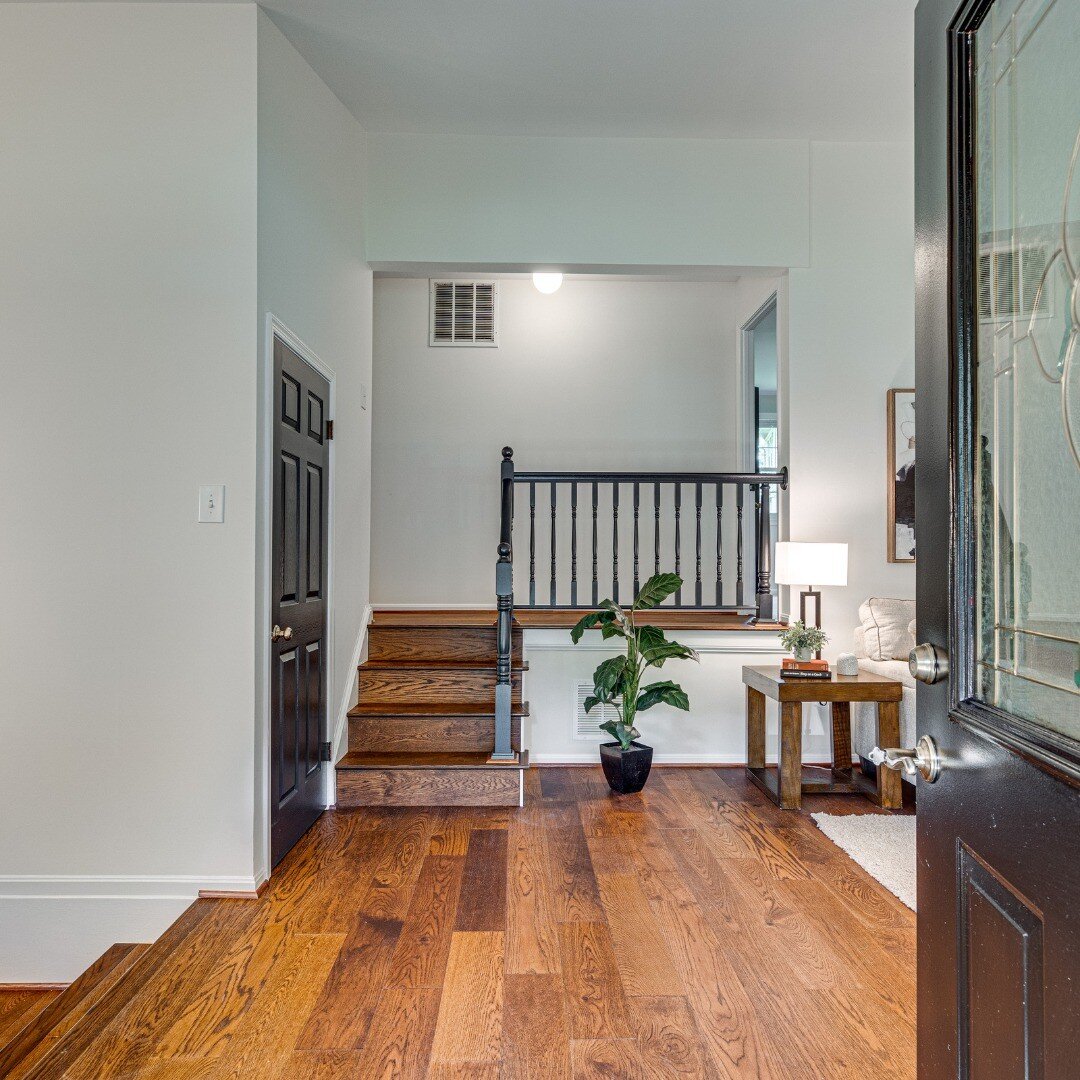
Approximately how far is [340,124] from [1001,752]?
4007 millimetres

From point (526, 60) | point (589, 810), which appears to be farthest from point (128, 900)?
point (526, 60)

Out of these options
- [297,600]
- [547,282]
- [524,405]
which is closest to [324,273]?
[297,600]

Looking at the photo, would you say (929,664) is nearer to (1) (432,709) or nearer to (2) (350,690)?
(1) (432,709)

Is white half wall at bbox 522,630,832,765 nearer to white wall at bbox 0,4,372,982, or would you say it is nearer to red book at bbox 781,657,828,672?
red book at bbox 781,657,828,672

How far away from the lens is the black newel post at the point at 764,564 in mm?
4531

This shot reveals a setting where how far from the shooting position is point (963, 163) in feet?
3.43

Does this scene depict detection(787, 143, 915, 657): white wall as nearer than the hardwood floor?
No

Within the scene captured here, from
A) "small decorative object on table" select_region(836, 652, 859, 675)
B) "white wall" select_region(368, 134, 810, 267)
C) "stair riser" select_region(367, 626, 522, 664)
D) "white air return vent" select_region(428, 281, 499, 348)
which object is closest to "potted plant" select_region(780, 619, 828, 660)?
"small decorative object on table" select_region(836, 652, 859, 675)

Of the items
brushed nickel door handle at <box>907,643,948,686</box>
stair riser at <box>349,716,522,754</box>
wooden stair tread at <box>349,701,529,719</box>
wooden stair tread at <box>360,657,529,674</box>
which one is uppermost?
brushed nickel door handle at <box>907,643,948,686</box>

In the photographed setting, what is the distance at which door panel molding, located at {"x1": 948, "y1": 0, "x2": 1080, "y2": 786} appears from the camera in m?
1.01

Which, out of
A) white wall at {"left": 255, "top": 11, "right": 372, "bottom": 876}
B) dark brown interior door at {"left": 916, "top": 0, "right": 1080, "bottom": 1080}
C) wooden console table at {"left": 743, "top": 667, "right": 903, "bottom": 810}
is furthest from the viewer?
wooden console table at {"left": 743, "top": 667, "right": 903, "bottom": 810}

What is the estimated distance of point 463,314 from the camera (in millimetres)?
5867

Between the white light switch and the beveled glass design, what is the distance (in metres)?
2.53

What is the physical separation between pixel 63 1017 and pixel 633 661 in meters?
2.59
